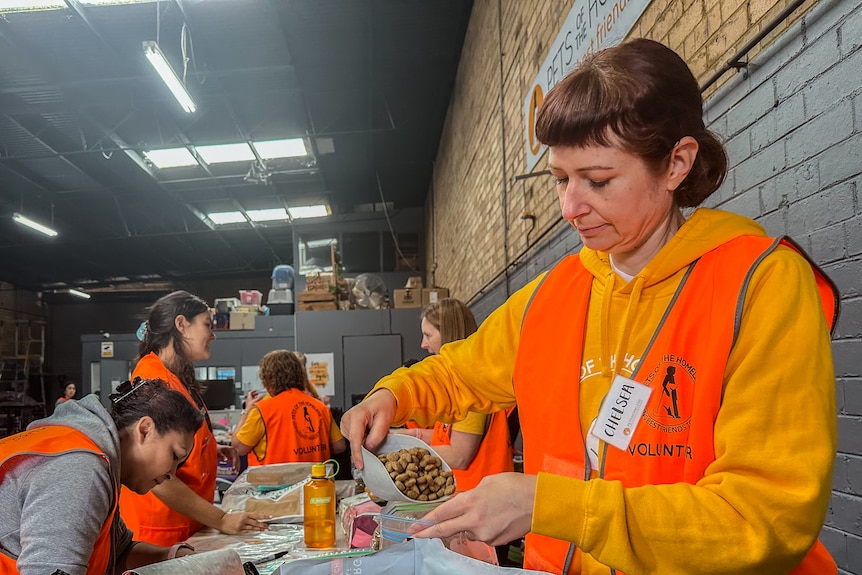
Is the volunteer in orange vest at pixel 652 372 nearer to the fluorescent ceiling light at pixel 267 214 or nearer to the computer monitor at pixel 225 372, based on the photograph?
the computer monitor at pixel 225 372

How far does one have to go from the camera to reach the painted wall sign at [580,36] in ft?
9.16

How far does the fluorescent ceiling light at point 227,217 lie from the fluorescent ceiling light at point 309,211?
1.22 m

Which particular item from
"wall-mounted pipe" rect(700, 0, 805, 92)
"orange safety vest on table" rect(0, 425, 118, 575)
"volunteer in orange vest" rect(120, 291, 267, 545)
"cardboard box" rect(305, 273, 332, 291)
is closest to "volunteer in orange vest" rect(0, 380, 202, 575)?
"orange safety vest on table" rect(0, 425, 118, 575)

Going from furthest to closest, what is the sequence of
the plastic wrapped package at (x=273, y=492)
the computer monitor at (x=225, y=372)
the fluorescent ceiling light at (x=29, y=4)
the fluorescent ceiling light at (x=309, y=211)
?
Answer: the fluorescent ceiling light at (x=309, y=211), the computer monitor at (x=225, y=372), the fluorescent ceiling light at (x=29, y=4), the plastic wrapped package at (x=273, y=492)

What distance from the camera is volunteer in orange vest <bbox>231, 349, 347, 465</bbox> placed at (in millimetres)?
3959

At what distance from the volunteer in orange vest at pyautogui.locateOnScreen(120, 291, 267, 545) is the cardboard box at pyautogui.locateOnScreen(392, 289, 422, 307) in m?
6.14

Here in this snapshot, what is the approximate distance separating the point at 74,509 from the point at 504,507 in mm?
1180

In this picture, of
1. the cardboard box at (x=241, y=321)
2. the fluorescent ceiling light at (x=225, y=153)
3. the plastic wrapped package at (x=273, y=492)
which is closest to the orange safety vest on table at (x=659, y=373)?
the plastic wrapped package at (x=273, y=492)

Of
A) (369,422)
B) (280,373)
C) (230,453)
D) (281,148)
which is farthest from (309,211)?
(369,422)

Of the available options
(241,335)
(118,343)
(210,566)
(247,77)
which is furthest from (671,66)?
(118,343)

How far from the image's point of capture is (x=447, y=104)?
930cm

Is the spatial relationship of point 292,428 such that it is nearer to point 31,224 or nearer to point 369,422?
point 369,422

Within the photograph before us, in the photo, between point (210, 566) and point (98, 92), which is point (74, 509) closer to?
point (210, 566)

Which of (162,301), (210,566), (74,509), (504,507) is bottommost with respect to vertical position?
(210,566)
